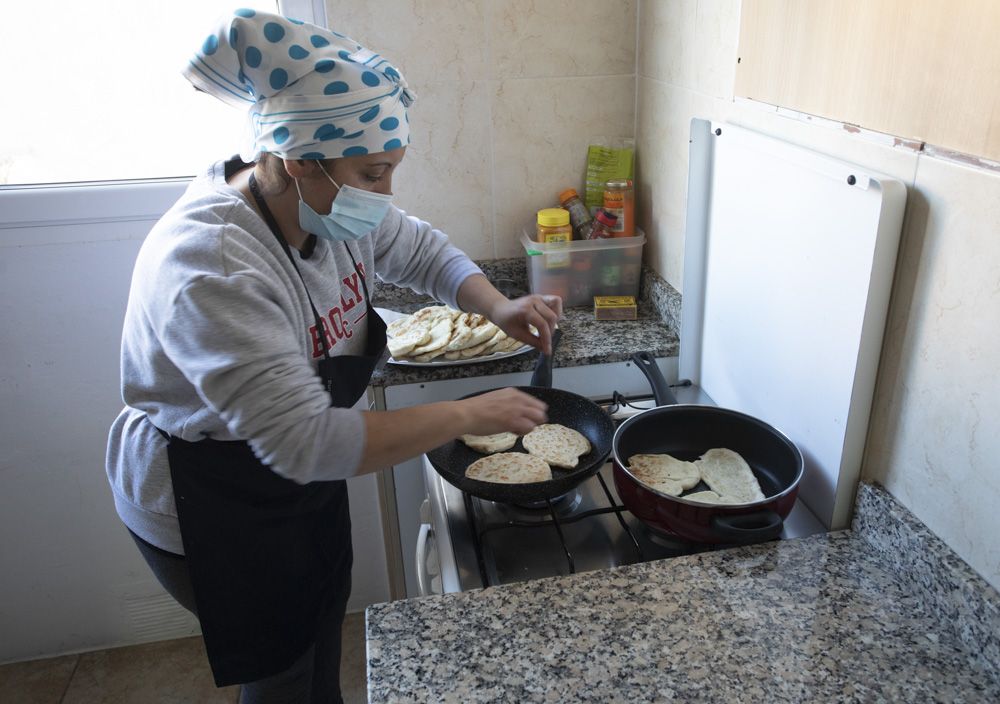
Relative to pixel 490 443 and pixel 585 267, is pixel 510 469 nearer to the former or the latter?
pixel 490 443

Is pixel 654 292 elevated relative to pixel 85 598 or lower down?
elevated

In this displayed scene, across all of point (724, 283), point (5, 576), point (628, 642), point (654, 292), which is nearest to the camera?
point (628, 642)

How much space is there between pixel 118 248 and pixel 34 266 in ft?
0.58

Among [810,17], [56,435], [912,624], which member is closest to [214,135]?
[56,435]

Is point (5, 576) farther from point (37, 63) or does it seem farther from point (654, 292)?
point (654, 292)

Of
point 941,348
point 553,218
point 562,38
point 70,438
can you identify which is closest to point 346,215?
point 941,348

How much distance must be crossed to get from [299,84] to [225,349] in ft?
1.09

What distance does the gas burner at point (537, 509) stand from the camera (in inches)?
48.3

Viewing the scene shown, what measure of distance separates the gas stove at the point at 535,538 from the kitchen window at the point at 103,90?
3.56 ft

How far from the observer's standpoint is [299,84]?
3.06ft

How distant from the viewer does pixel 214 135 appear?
6.05 ft

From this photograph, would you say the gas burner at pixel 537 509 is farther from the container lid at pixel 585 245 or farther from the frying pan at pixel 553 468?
the container lid at pixel 585 245

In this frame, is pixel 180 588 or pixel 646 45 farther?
pixel 646 45

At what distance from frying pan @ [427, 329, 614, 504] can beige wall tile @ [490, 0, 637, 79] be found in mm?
755
